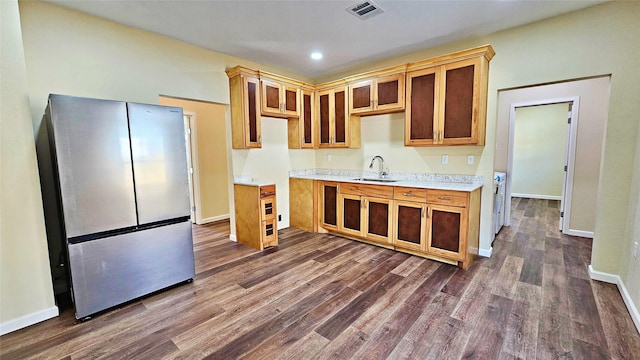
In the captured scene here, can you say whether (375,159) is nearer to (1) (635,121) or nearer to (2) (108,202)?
(1) (635,121)

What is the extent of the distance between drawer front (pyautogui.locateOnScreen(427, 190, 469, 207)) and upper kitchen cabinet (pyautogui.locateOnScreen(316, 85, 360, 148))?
159cm

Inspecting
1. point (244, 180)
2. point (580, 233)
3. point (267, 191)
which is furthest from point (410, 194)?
point (580, 233)

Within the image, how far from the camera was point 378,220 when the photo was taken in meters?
3.61

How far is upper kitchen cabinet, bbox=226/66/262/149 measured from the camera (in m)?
3.61

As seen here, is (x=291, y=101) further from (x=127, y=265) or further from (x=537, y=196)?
(x=537, y=196)

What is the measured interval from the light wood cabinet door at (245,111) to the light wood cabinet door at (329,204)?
4.04 ft

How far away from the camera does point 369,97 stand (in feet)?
12.7

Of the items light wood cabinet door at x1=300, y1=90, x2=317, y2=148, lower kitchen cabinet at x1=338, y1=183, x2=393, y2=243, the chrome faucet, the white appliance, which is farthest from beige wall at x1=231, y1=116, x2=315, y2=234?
the white appliance

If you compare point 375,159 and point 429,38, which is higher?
point 429,38

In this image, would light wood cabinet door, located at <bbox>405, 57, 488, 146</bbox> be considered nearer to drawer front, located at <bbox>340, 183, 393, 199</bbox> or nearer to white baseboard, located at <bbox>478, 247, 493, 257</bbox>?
drawer front, located at <bbox>340, 183, 393, 199</bbox>

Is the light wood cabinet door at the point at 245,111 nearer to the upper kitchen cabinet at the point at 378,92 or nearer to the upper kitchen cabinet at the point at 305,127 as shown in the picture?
the upper kitchen cabinet at the point at 305,127

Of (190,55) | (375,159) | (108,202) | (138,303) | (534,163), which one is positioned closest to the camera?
(108,202)

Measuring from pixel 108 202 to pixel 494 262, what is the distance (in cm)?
408

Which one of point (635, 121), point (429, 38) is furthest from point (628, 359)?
point (429, 38)
